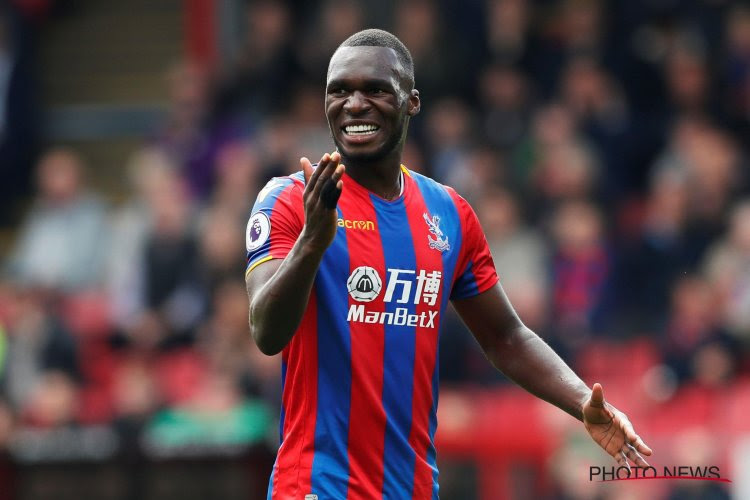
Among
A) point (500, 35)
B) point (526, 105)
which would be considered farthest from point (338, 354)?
point (500, 35)

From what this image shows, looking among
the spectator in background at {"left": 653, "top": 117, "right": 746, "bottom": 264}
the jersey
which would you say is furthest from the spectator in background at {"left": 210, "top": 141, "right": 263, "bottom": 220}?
the jersey

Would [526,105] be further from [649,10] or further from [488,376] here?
[488,376]

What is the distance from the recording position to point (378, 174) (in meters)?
5.11

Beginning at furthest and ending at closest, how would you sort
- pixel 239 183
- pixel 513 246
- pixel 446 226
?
1. pixel 239 183
2. pixel 513 246
3. pixel 446 226

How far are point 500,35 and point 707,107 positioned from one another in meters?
2.19

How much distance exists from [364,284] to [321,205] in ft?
1.87

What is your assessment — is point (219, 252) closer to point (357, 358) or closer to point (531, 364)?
point (531, 364)

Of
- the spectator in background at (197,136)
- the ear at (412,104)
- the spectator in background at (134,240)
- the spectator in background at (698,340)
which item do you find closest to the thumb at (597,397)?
the ear at (412,104)

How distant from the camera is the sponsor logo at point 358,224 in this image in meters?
4.93

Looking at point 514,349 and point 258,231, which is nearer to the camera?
point 258,231

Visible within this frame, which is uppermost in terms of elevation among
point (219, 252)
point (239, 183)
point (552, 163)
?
point (552, 163)

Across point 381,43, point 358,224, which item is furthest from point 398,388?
point 381,43

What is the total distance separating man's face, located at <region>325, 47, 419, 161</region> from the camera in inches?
191

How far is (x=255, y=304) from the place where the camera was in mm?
4504
